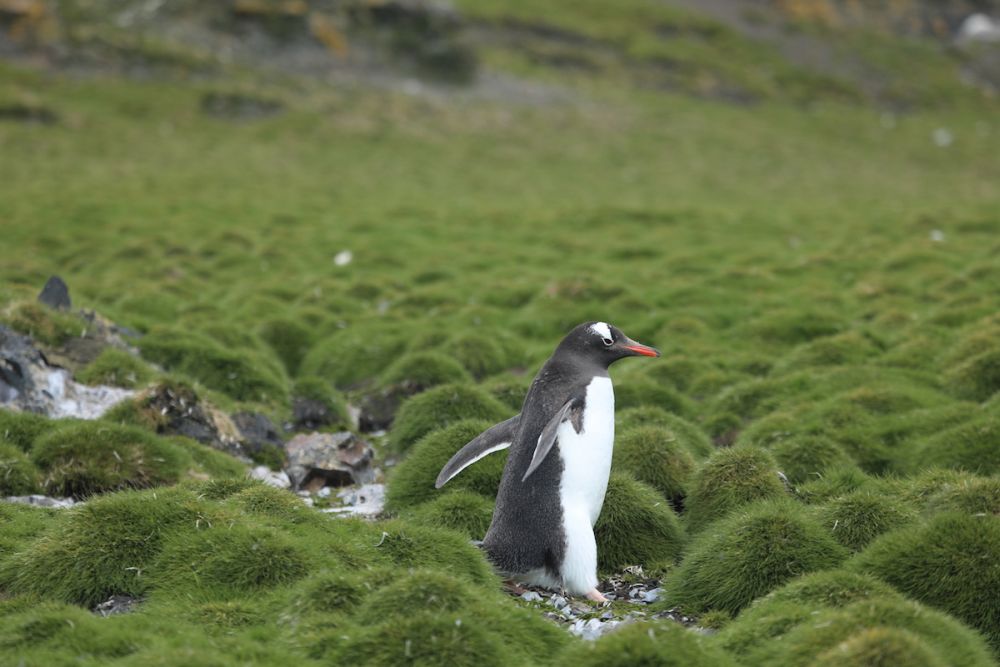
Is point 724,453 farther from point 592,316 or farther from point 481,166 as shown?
point 481,166

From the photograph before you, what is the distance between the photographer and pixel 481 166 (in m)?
46.8

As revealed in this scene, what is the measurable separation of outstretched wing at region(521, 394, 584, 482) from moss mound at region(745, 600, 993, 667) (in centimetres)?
272

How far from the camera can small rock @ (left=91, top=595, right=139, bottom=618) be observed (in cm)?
815

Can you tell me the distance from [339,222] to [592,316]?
1404 centimetres

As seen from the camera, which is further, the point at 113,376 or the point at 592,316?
the point at 592,316

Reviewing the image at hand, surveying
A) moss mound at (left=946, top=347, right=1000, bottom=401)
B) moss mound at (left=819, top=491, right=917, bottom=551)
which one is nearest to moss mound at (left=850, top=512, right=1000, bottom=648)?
moss mound at (left=819, top=491, right=917, bottom=551)

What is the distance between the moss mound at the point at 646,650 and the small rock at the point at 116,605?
12.0 ft

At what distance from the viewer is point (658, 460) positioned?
11.3 meters

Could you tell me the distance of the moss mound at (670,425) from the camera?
12.4 m

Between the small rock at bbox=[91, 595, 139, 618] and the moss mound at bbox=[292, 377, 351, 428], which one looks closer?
the small rock at bbox=[91, 595, 139, 618]

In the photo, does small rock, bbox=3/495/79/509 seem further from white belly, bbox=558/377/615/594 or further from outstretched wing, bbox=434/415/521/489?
white belly, bbox=558/377/615/594

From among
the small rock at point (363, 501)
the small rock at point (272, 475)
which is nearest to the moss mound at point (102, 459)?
the small rock at point (272, 475)

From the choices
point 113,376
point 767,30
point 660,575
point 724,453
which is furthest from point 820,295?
point 767,30

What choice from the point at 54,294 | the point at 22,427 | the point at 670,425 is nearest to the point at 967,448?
the point at 670,425
